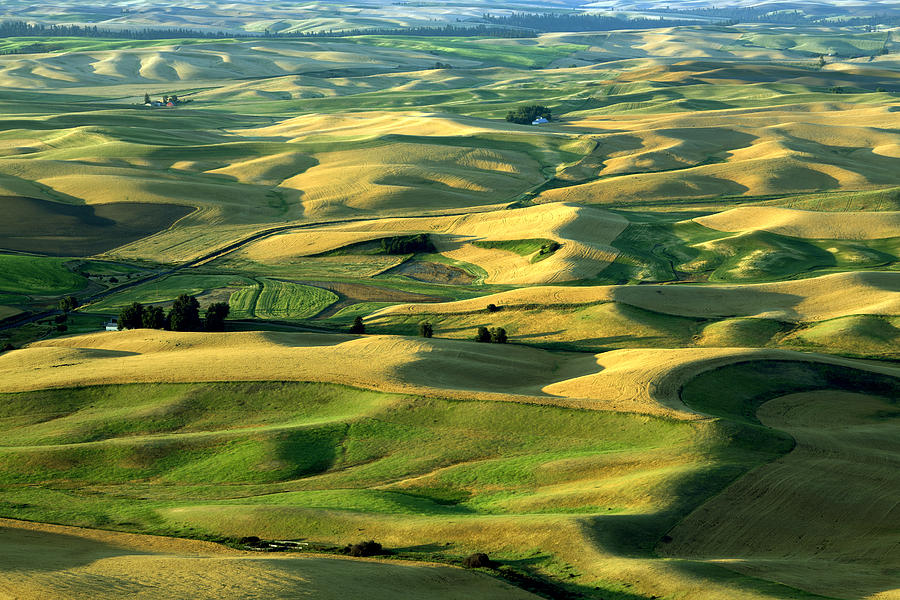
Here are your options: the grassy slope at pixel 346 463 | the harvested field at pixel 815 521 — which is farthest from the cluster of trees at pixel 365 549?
the harvested field at pixel 815 521

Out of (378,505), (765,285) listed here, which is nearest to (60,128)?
(765,285)

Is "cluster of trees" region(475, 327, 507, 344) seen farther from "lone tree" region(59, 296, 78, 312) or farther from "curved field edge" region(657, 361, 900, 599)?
"lone tree" region(59, 296, 78, 312)

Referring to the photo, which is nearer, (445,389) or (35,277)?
(445,389)

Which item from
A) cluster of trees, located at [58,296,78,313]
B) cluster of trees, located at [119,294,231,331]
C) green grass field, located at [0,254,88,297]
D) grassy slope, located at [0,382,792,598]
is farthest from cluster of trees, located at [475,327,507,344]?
green grass field, located at [0,254,88,297]

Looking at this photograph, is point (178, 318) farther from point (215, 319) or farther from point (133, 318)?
point (133, 318)

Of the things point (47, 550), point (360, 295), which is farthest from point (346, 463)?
point (360, 295)

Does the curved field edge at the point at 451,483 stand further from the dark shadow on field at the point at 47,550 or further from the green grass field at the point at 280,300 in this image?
the green grass field at the point at 280,300
